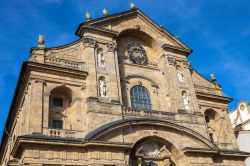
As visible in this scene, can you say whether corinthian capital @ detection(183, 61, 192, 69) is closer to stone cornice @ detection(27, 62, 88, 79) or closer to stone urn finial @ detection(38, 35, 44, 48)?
stone cornice @ detection(27, 62, 88, 79)

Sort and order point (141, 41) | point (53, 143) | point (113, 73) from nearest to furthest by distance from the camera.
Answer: point (53, 143) < point (113, 73) < point (141, 41)

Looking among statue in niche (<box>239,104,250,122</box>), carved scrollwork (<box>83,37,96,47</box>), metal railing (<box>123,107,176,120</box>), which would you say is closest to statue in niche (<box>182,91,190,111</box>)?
metal railing (<box>123,107,176,120</box>)

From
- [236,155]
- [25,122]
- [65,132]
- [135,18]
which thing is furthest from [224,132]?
[25,122]

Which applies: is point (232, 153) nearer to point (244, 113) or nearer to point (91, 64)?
point (91, 64)

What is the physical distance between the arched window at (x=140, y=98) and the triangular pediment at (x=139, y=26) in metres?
4.40

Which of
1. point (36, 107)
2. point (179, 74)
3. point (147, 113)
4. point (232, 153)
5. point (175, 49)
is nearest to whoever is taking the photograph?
point (36, 107)

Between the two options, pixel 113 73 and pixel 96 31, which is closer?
pixel 113 73

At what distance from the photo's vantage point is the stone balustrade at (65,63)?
21.8 metres

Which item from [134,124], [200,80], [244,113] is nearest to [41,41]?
[134,124]

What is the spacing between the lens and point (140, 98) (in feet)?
79.8

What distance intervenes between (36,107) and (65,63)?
4.14 metres

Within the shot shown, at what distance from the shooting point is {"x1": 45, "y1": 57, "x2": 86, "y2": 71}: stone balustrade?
2177cm

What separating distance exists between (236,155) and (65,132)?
12.9m

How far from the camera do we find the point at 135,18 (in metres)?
27.4
